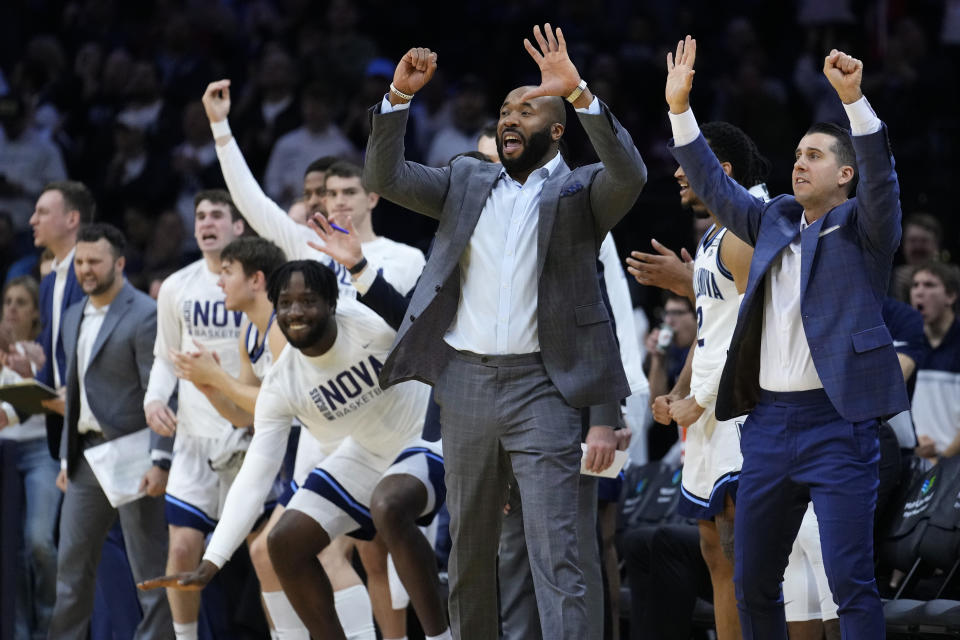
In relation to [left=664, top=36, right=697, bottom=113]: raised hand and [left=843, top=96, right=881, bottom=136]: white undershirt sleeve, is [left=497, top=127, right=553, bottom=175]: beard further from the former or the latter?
[left=843, top=96, right=881, bottom=136]: white undershirt sleeve

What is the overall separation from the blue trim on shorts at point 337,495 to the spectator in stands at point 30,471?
92.0 inches

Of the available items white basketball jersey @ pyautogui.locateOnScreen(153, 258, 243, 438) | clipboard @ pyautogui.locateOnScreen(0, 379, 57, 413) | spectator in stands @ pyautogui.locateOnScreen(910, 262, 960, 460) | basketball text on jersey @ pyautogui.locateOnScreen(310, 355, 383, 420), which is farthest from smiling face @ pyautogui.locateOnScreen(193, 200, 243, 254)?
spectator in stands @ pyautogui.locateOnScreen(910, 262, 960, 460)

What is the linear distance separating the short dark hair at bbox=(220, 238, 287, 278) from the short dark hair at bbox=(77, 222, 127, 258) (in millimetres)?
846

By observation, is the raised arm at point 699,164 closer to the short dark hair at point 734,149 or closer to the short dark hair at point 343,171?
the short dark hair at point 734,149

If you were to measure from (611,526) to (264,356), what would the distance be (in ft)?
5.89

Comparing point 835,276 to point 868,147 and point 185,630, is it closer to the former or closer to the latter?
point 868,147

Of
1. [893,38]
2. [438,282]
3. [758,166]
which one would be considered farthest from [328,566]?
[893,38]

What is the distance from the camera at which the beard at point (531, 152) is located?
16.0ft

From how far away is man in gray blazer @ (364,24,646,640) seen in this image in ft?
15.2

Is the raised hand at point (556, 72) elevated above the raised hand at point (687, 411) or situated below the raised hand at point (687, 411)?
above

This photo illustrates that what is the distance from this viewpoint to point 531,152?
4891 millimetres

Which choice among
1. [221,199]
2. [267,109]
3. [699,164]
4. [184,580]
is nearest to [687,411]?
[699,164]

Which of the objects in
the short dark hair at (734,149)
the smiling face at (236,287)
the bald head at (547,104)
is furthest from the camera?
the smiling face at (236,287)

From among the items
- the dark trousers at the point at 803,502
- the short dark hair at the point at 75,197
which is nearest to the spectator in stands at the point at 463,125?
the short dark hair at the point at 75,197
